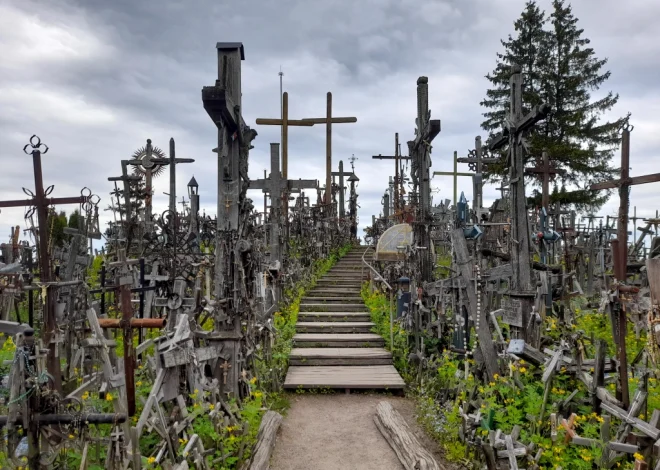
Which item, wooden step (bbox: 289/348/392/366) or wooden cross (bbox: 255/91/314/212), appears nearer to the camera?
wooden step (bbox: 289/348/392/366)

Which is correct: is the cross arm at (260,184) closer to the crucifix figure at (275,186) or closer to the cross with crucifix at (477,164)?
the crucifix figure at (275,186)

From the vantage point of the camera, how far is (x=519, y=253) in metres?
6.72

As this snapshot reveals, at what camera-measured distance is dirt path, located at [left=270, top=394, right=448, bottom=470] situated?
6.10 metres

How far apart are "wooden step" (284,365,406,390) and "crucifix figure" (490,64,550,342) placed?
3003 millimetres

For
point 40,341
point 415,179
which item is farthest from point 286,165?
point 40,341

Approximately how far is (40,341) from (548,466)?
5.01 m

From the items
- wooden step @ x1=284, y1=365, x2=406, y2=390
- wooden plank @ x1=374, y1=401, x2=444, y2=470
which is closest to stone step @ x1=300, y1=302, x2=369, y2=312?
wooden step @ x1=284, y1=365, x2=406, y2=390

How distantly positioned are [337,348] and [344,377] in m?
1.81

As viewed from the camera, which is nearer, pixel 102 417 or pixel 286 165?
pixel 102 417

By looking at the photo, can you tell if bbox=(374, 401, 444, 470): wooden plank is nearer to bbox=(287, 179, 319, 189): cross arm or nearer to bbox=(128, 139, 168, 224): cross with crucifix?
bbox=(287, 179, 319, 189): cross arm

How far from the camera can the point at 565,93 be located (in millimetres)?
23109

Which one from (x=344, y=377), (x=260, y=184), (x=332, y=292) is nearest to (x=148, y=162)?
(x=260, y=184)

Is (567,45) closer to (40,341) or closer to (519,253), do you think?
(519,253)

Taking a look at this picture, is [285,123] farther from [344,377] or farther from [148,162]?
[344,377]
